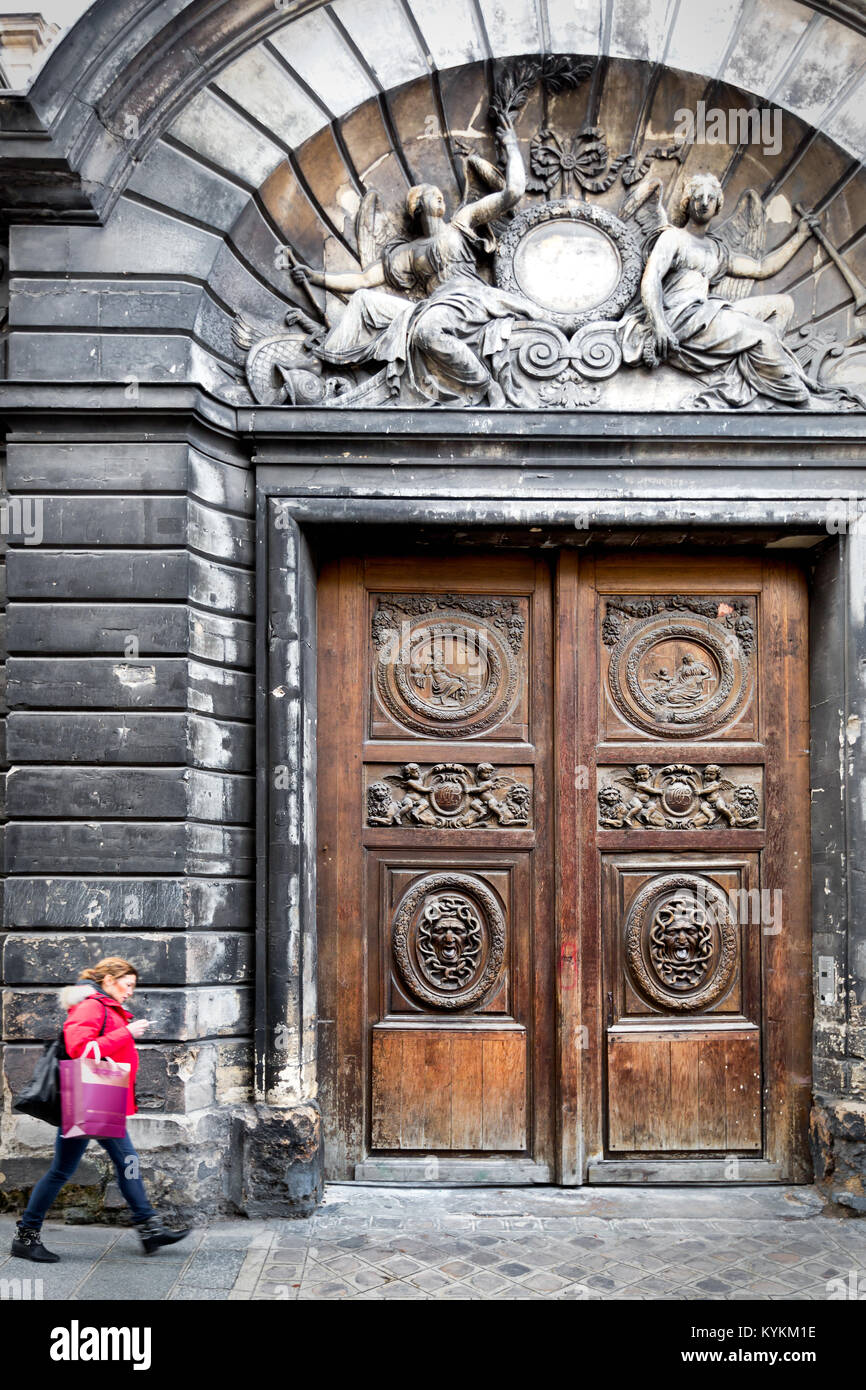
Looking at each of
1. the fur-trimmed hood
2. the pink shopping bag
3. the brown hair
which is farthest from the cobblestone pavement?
the brown hair

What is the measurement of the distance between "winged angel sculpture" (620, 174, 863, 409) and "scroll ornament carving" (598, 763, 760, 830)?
207 centimetres

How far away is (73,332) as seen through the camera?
557 cm

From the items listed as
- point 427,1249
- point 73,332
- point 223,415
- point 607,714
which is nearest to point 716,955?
point 607,714

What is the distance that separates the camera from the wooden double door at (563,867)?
19.4ft

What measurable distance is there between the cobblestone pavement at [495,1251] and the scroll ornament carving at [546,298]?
13.9ft

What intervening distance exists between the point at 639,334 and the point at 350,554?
2.02 metres

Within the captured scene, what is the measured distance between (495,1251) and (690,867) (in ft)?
7.41

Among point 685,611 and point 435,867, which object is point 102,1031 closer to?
point 435,867

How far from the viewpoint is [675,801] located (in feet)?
19.8

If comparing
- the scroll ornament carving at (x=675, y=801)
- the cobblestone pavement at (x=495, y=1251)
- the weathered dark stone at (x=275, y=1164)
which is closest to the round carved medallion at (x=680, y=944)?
the scroll ornament carving at (x=675, y=801)

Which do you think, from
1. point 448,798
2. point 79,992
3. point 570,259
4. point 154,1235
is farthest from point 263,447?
point 154,1235

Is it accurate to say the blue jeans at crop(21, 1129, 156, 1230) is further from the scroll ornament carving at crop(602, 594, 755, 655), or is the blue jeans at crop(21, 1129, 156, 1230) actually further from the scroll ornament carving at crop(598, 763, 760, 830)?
the scroll ornament carving at crop(602, 594, 755, 655)

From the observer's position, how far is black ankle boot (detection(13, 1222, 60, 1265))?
187 inches

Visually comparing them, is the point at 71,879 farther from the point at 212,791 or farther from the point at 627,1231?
the point at 627,1231
